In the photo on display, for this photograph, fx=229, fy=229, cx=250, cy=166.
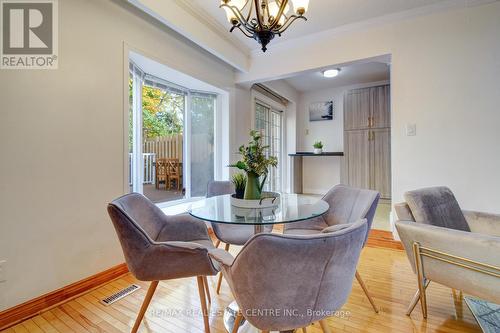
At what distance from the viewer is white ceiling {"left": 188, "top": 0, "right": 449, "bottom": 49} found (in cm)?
228

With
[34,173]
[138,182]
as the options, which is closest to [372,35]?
[138,182]

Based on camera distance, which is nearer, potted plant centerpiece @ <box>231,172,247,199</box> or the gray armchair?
the gray armchair

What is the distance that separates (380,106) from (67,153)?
Answer: 16.0 ft

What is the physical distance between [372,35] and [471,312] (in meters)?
A: 2.67

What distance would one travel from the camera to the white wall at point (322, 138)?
205 inches

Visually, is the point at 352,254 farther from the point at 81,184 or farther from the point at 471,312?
the point at 81,184

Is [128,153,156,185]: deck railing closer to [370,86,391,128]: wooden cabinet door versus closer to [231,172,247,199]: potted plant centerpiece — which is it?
[231,172,247,199]: potted plant centerpiece

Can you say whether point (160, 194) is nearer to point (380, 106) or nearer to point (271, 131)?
point (271, 131)

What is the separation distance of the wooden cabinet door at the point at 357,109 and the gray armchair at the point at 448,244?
314 centimetres

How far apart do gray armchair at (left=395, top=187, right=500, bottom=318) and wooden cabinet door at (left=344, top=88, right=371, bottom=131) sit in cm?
314

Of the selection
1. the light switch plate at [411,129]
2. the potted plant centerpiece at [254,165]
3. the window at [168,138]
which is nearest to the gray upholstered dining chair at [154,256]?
the potted plant centerpiece at [254,165]

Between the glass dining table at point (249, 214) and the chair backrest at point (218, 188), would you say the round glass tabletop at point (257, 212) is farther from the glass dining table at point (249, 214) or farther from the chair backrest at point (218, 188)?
the chair backrest at point (218, 188)

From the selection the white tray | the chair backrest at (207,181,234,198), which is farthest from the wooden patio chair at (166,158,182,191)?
the white tray

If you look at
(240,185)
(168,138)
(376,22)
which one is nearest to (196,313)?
(240,185)
